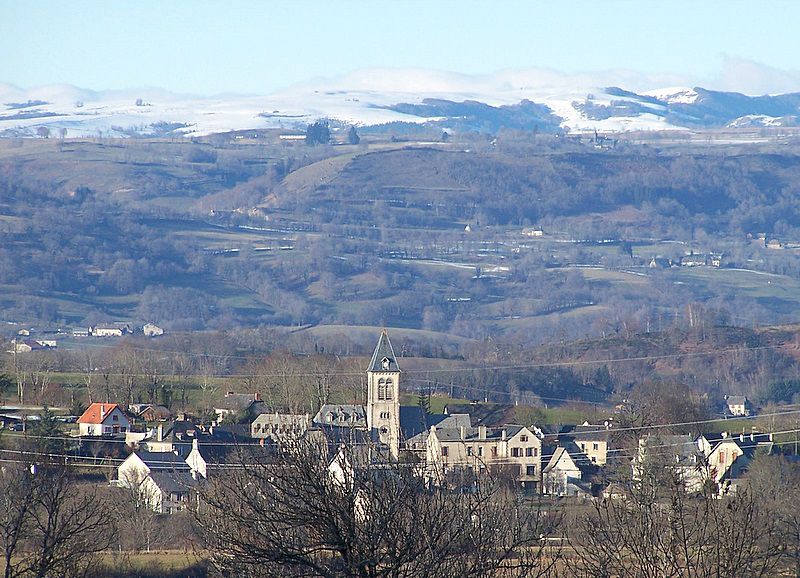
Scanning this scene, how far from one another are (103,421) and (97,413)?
78 cm

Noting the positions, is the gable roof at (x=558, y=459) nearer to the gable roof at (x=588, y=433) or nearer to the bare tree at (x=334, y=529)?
the gable roof at (x=588, y=433)

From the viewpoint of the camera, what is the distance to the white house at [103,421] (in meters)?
51.9

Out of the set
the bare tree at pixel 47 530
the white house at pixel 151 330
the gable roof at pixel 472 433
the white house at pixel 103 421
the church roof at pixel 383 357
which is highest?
the bare tree at pixel 47 530

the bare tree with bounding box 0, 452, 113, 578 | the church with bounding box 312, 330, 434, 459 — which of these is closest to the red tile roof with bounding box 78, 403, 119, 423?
the church with bounding box 312, 330, 434, 459

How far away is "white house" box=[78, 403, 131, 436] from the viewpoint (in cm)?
5194

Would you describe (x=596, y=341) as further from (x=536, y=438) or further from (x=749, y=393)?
(x=536, y=438)

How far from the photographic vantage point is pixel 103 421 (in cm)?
5272

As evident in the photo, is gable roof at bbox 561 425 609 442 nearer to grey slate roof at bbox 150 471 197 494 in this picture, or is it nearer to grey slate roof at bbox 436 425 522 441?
grey slate roof at bbox 436 425 522 441

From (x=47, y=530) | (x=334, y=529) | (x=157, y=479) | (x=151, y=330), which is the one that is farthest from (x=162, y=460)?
(x=151, y=330)

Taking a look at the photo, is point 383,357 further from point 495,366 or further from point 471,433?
point 495,366

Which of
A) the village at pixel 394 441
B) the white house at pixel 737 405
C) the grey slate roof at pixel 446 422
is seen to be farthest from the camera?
the white house at pixel 737 405

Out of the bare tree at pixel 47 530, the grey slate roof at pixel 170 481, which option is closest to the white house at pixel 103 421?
the grey slate roof at pixel 170 481

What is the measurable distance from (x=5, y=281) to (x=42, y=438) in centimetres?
11300

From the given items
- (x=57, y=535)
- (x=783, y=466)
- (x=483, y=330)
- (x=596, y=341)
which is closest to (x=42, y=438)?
(x=783, y=466)
